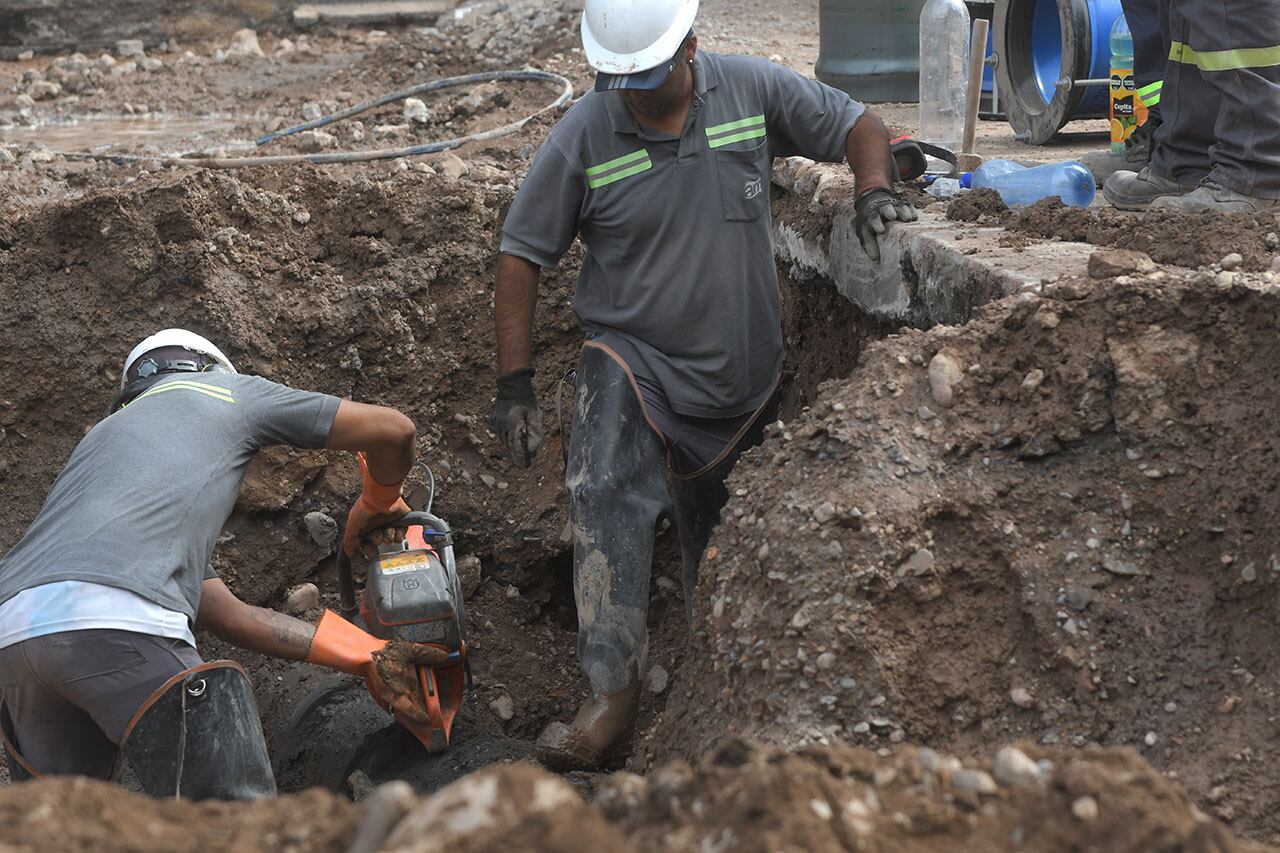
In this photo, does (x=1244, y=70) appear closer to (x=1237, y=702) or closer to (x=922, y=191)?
(x=922, y=191)

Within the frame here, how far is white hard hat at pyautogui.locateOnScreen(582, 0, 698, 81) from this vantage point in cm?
345

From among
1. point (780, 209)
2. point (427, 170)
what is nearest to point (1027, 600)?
point (780, 209)

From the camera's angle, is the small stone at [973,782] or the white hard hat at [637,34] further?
the white hard hat at [637,34]

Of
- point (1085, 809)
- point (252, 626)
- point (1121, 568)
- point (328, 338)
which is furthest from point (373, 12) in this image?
point (1085, 809)

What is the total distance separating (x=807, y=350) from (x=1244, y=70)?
1727mm

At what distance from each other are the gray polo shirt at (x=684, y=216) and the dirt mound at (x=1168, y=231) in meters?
0.66

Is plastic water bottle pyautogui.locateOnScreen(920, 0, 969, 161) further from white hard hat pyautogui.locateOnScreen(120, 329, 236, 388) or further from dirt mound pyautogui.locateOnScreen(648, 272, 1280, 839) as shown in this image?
white hard hat pyautogui.locateOnScreen(120, 329, 236, 388)

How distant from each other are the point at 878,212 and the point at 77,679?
2.59 meters

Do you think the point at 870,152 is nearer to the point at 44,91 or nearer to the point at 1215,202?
the point at 1215,202

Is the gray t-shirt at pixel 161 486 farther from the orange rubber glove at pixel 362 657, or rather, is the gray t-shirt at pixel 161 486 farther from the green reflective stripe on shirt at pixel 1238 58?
the green reflective stripe on shirt at pixel 1238 58

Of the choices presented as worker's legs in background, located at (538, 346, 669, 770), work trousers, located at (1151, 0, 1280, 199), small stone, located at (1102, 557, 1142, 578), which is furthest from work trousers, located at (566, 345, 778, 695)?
work trousers, located at (1151, 0, 1280, 199)

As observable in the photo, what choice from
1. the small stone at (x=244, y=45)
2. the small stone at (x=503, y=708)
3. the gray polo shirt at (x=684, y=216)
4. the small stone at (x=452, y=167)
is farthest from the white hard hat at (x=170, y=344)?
the small stone at (x=244, y=45)

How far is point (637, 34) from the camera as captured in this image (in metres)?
3.46

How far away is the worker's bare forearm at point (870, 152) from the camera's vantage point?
379 cm
